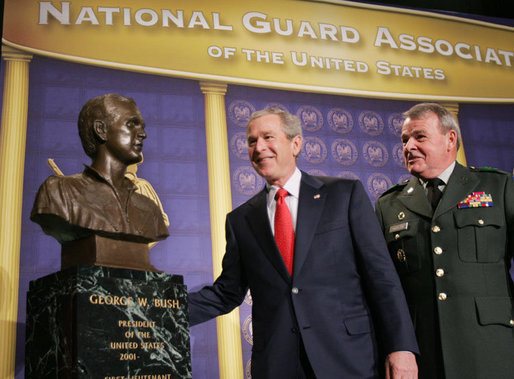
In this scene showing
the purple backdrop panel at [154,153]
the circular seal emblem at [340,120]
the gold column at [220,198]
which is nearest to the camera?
the purple backdrop panel at [154,153]

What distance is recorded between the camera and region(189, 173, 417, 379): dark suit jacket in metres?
2.30

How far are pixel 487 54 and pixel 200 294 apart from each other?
3.31 meters

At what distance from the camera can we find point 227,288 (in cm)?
273

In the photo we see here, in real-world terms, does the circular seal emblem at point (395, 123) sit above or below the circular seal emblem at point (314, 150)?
above

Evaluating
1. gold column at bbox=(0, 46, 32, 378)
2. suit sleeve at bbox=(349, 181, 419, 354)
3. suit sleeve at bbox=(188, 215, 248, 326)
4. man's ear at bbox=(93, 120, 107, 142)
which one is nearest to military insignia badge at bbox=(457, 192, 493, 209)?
suit sleeve at bbox=(349, 181, 419, 354)

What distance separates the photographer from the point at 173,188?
12.8ft

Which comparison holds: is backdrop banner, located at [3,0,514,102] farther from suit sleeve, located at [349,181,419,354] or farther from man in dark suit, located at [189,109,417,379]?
suit sleeve, located at [349,181,419,354]

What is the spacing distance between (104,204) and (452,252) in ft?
4.63

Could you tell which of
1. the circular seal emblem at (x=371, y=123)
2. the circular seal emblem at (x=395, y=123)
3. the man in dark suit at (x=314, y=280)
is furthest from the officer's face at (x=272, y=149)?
the circular seal emblem at (x=395, y=123)

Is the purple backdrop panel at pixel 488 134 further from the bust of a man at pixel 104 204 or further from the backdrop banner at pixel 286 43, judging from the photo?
the bust of a man at pixel 104 204

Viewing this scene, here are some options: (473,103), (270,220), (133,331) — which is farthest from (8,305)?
(473,103)

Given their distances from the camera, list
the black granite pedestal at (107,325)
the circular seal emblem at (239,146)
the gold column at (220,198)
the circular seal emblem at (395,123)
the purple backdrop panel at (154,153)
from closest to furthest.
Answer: the black granite pedestal at (107,325) → the purple backdrop panel at (154,153) → the gold column at (220,198) → the circular seal emblem at (239,146) → the circular seal emblem at (395,123)

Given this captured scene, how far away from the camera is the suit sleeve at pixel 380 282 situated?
2.28 metres

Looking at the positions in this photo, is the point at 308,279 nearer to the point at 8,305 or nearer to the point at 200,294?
the point at 200,294
